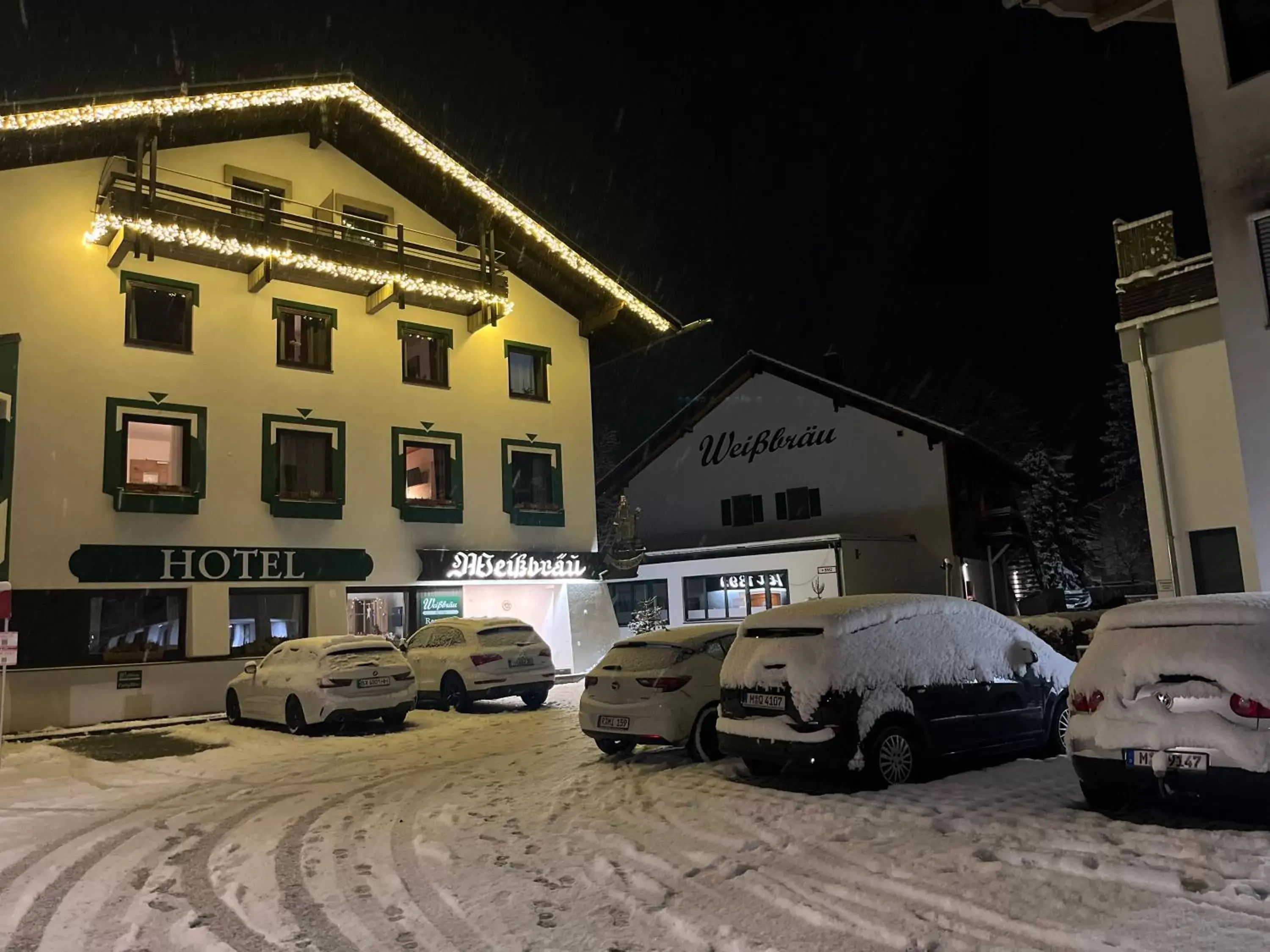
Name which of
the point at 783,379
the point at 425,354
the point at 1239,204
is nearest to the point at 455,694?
the point at 425,354

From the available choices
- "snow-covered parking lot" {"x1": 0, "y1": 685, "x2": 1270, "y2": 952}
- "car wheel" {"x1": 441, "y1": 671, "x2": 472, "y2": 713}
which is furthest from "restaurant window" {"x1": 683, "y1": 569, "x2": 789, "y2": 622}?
"snow-covered parking lot" {"x1": 0, "y1": 685, "x2": 1270, "y2": 952}

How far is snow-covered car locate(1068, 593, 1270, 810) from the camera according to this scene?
21.0 feet

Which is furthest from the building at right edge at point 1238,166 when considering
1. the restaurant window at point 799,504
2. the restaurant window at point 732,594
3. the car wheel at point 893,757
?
the restaurant window at point 799,504

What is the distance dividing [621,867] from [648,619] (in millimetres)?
23860

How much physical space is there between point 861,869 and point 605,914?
1786 mm

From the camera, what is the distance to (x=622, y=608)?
34.0 meters

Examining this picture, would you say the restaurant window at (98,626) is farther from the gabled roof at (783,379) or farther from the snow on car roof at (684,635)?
the gabled roof at (783,379)

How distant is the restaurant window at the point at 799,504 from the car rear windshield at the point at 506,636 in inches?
718

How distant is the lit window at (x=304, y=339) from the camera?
2108 centimetres

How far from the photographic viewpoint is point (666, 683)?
422 inches

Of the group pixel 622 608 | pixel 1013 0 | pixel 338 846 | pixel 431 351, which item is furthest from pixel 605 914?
pixel 622 608

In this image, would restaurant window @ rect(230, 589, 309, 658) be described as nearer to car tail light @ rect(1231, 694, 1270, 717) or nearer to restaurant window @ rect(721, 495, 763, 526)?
car tail light @ rect(1231, 694, 1270, 717)

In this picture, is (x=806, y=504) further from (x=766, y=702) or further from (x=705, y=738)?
(x=766, y=702)

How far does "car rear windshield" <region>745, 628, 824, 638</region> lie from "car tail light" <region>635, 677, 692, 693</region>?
139 cm
